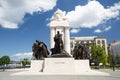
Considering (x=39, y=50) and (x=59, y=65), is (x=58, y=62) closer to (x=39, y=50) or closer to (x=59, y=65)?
(x=59, y=65)

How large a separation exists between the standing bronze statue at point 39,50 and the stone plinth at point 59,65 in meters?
4.85

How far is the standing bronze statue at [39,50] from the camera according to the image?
3338 centimetres

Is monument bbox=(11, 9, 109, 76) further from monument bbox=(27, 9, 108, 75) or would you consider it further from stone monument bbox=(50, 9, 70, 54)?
stone monument bbox=(50, 9, 70, 54)

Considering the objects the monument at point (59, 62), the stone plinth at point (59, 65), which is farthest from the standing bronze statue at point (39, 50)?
the stone plinth at point (59, 65)

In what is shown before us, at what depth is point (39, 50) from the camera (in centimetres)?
3350

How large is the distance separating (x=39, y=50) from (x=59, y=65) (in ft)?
19.5

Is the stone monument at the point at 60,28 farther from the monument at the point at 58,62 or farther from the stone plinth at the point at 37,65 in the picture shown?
the stone plinth at the point at 37,65

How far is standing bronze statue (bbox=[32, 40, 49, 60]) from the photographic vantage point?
109 feet

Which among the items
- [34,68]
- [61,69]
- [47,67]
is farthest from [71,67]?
[34,68]

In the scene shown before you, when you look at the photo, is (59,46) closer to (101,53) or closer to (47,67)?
(47,67)

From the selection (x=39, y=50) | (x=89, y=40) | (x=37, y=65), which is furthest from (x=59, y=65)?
(x=89, y=40)

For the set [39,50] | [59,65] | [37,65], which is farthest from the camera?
[39,50]

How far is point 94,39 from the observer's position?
124 m

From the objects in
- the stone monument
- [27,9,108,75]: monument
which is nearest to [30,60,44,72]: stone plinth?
[27,9,108,75]: monument
